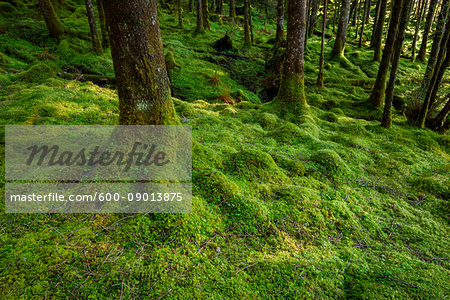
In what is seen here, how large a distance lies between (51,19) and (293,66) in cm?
1219

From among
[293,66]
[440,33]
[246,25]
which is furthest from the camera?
[246,25]

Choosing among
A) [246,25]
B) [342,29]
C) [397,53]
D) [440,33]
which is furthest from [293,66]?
[246,25]

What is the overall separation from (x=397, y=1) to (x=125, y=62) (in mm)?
10000

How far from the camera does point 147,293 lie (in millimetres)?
1747

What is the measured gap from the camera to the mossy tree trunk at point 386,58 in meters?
7.68

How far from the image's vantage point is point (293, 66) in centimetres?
757

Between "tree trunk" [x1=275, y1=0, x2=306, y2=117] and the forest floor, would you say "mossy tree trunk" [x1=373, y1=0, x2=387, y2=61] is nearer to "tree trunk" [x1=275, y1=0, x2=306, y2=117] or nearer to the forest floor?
"tree trunk" [x1=275, y1=0, x2=306, y2=117]

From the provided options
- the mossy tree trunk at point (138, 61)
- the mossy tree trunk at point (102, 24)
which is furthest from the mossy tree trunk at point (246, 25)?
the mossy tree trunk at point (138, 61)

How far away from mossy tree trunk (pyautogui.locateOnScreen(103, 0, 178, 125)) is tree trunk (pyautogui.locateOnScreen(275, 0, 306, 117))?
547 cm

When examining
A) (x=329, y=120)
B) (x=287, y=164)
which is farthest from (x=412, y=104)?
(x=287, y=164)

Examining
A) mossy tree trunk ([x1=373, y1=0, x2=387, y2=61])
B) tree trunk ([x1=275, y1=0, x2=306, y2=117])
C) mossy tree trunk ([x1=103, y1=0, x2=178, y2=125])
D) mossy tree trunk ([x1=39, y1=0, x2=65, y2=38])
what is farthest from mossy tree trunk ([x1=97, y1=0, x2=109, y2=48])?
mossy tree trunk ([x1=373, y1=0, x2=387, y2=61])

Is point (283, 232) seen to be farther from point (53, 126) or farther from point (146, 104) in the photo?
point (53, 126)

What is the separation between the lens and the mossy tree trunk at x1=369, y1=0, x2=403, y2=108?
7684 millimetres

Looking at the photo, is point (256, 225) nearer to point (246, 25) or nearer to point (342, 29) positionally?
point (342, 29)
